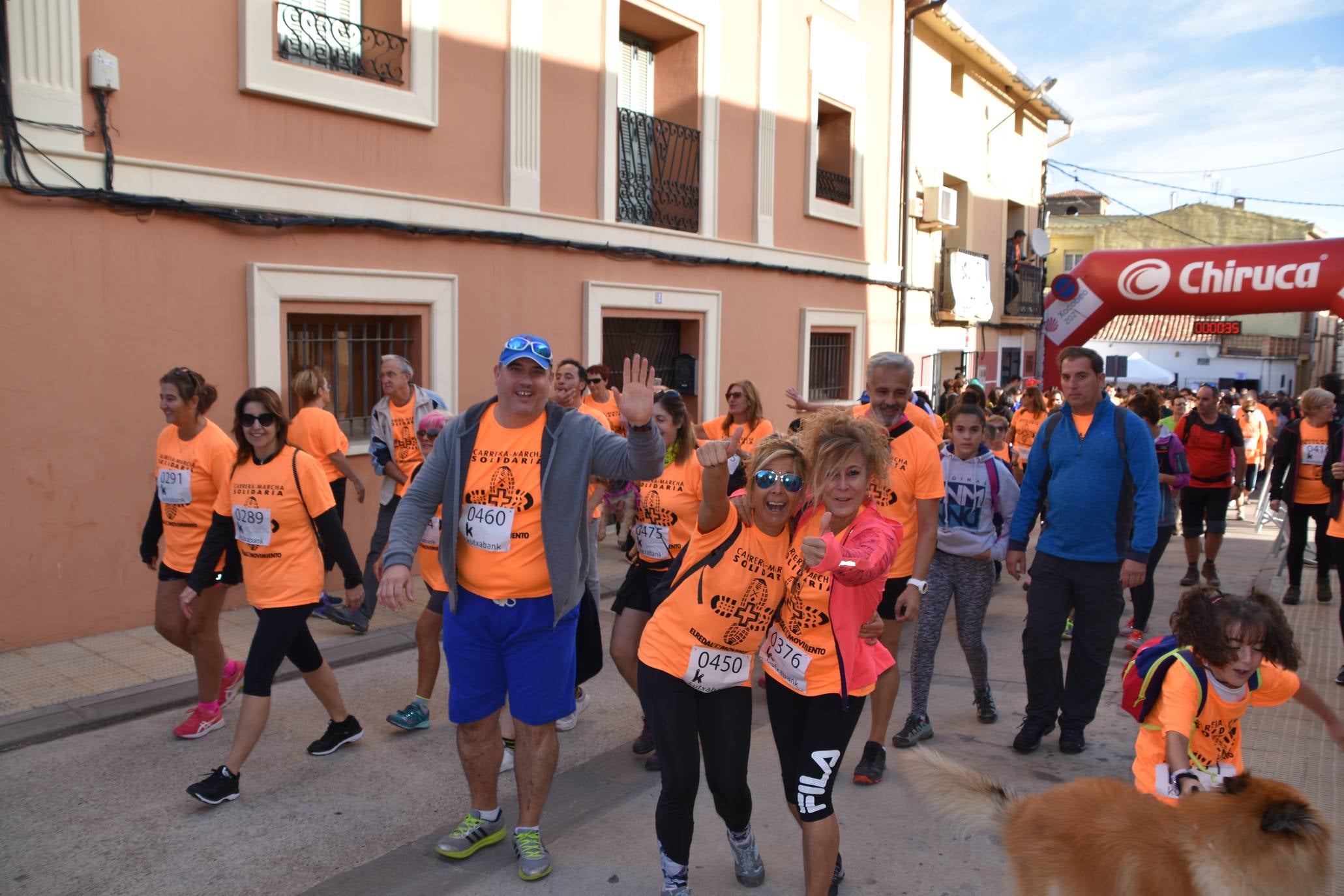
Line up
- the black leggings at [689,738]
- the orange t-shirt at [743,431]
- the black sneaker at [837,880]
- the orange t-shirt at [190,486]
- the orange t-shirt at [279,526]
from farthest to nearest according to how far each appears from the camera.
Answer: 1. the orange t-shirt at [743,431]
2. the orange t-shirt at [190,486]
3. the orange t-shirt at [279,526]
4. the black sneaker at [837,880]
5. the black leggings at [689,738]

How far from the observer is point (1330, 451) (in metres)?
7.22

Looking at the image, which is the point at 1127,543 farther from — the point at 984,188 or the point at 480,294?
the point at 984,188

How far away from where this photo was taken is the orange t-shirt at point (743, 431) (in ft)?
20.7

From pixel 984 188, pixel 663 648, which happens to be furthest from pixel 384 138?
pixel 984 188

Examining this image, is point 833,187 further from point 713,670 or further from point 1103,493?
point 713,670

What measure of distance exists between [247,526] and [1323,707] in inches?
166

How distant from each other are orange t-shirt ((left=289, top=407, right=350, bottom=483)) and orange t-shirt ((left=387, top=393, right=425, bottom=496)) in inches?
17.1

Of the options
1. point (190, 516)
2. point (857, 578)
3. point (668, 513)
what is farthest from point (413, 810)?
point (857, 578)

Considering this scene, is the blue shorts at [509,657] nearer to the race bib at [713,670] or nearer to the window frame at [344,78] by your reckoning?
the race bib at [713,670]

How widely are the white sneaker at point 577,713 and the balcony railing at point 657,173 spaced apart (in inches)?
255

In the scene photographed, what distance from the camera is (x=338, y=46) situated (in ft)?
27.0

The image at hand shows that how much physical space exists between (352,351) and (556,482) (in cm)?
533

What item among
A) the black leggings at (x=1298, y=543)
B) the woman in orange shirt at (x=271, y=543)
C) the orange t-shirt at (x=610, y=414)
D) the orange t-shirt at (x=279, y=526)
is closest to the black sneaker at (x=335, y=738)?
the woman in orange shirt at (x=271, y=543)

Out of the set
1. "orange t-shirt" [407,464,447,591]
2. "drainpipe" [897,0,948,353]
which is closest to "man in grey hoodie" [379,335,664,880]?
"orange t-shirt" [407,464,447,591]
